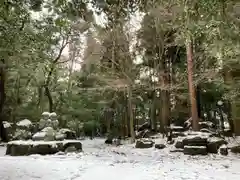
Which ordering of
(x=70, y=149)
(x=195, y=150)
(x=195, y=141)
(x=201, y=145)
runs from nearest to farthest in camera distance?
(x=195, y=150) → (x=201, y=145) → (x=195, y=141) → (x=70, y=149)

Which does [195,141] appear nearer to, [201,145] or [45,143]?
[201,145]

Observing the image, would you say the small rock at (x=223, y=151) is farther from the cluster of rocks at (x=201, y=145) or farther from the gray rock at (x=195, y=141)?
the gray rock at (x=195, y=141)


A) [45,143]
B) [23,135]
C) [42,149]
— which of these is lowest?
[42,149]

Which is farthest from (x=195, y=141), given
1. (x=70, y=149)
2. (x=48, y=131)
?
(x=48, y=131)

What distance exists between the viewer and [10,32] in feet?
18.3

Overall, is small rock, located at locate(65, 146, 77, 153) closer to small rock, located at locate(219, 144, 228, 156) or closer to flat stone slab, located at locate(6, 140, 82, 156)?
flat stone slab, located at locate(6, 140, 82, 156)

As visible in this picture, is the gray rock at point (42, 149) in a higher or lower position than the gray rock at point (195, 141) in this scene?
lower

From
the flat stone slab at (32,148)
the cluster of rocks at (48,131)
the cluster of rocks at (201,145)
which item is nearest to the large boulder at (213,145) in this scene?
the cluster of rocks at (201,145)

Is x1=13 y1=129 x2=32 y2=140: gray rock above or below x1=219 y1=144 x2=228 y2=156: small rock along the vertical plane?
above

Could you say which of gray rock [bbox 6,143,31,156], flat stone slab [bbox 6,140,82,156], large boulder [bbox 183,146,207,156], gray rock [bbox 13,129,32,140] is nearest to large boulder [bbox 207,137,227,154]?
large boulder [bbox 183,146,207,156]

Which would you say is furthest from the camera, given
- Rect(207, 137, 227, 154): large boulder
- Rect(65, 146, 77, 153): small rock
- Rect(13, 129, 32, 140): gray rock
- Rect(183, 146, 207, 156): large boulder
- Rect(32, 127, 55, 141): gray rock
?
Rect(13, 129, 32, 140): gray rock

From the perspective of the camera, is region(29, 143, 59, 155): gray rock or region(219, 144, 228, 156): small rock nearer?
region(219, 144, 228, 156): small rock

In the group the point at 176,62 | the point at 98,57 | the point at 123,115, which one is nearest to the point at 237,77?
the point at 176,62

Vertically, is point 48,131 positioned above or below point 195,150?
above
